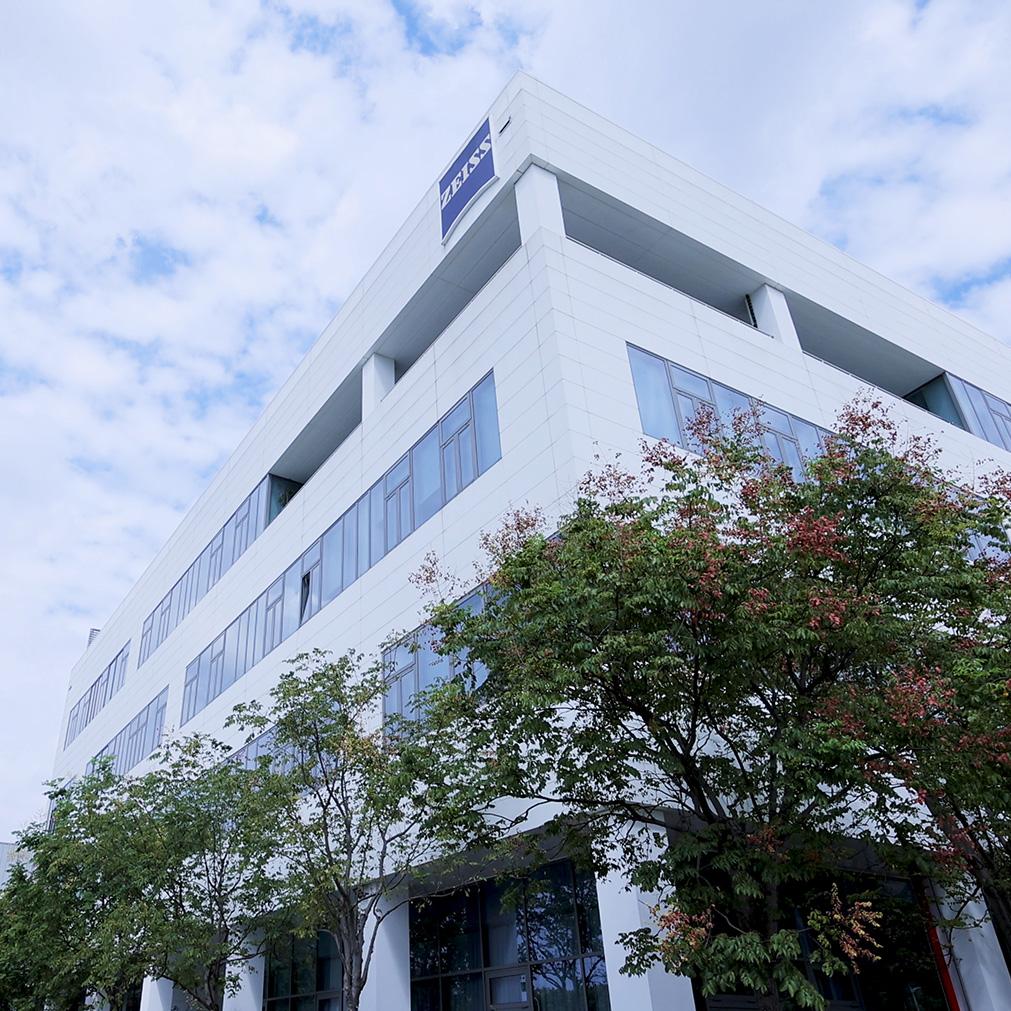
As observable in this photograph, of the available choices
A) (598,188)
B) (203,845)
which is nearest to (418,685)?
(203,845)

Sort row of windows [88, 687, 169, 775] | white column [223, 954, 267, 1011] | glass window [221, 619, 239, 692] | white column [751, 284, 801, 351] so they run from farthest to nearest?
1. row of windows [88, 687, 169, 775]
2. glass window [221, 619, 239, 692]
3. white column [751, 284, 801, 351]
4. white column [223, 954, 267, 1011]

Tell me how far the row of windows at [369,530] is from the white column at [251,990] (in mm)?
7431

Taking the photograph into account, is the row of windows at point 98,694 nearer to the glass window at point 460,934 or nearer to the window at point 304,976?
the window at point 304,976

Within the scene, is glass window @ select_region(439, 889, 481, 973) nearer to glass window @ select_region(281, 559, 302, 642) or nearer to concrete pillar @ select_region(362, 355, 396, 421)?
glass window @ select_region(281, 559, 302, 642)

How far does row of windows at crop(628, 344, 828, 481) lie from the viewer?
1683cm

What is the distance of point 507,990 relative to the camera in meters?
15.5

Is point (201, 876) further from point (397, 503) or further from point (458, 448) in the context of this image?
point (458, 448)

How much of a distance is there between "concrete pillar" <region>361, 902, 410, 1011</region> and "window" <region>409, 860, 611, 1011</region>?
587mm

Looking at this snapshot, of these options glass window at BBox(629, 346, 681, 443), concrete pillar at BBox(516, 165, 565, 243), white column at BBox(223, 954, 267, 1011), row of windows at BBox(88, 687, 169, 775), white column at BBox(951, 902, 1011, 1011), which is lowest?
white column at BBox(951, 902, 1011, 1011)

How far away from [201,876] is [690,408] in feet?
40.7

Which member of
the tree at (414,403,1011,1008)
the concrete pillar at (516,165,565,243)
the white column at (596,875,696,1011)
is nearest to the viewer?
the tree at (414,403,1011,1008)

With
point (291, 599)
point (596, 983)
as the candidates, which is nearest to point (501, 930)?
point (596, 983)

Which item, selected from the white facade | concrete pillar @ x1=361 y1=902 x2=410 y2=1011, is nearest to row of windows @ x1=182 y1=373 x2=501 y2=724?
the white facade

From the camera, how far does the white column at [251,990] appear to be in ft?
70.2
